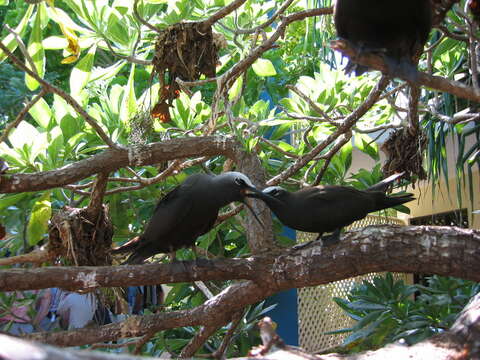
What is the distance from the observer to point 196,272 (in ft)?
5.83

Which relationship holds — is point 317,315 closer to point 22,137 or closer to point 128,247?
point 128,247

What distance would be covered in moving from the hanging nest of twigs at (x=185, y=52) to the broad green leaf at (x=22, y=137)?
626mm

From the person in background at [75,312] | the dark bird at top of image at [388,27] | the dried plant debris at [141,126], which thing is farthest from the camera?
the person in background at [75,312]

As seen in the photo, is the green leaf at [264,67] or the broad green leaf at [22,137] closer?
the broad green leaf at [22,137]

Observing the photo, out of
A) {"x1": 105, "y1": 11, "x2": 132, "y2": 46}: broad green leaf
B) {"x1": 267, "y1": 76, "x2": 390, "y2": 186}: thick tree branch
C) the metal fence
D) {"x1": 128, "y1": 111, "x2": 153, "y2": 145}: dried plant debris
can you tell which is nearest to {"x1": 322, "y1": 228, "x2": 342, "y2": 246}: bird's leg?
{"x1": 267, "y1": 76, "x2": 390, "y2": 186}: thick tree branch

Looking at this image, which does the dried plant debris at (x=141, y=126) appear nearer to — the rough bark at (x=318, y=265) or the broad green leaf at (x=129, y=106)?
the broad green leaf at (x=129, y=106)

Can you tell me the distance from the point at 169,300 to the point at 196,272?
1.38 m

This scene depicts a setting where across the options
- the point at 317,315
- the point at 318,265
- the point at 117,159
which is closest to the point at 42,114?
the point at 117,159

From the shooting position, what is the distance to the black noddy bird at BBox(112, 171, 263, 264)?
200 centimetres

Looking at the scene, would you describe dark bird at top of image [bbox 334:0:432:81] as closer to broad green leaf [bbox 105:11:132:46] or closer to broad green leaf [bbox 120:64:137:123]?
broad green leaf [bbox 105:11:132:46]

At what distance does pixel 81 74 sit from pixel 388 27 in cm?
148

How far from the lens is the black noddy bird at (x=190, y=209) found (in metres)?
2.00

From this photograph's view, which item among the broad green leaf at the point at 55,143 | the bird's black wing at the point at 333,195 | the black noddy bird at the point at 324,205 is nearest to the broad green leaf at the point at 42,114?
the broad green leaf at the point at 55,143

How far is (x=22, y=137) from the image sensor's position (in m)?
2.26
